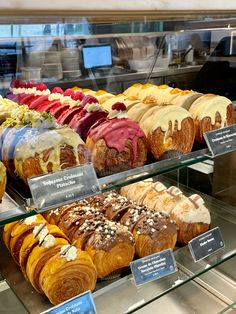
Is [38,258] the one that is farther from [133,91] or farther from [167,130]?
[133,91]

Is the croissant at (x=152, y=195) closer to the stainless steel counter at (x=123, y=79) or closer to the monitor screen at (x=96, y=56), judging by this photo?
the stainless steel counter at (x=123, y=79)

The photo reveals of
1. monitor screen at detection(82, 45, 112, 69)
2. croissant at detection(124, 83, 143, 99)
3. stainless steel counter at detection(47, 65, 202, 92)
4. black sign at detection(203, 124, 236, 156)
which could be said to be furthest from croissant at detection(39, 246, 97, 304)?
monitor screen at detection(82, 45, 112, 69)

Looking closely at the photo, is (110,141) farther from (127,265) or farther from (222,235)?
(222,235)

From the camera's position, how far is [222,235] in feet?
4.37

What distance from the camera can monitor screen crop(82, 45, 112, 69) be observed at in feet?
5.59

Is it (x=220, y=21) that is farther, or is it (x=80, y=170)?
(x=220, y=21)

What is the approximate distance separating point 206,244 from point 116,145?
0.52 m

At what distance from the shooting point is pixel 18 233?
3.57ft

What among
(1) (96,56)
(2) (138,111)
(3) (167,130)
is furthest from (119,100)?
(1) (96,56)

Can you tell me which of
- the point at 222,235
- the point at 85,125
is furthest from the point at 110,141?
the point at 222,235

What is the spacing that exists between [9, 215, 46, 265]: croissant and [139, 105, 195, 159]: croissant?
1.27 feet

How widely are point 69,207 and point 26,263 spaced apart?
0.23 meters

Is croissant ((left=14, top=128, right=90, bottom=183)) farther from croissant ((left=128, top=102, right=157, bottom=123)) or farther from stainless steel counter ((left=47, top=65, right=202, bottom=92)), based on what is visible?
stainless steel counter ((left=47, top=65, right=202, bottom=92))

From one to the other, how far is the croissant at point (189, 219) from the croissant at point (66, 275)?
0.35m
